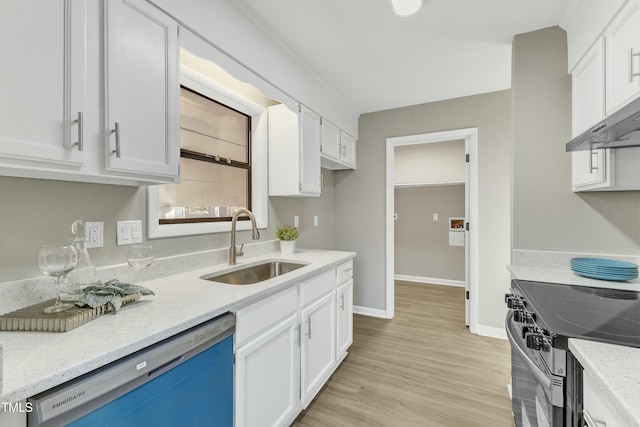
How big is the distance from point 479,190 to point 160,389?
3.12m

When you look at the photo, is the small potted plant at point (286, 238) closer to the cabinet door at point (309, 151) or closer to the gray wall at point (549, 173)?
the cabinet door at point (309, 151)

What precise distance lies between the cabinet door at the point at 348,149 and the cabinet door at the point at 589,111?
6.33ft

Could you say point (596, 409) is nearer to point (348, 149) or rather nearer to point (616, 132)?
point (616, 132)

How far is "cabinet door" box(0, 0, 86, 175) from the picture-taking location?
2.69 feet

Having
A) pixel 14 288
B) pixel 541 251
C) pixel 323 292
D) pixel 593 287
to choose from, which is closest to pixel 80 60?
pixel 14 288

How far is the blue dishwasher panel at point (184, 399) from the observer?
793mm

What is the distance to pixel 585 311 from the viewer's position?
1151 millimetres

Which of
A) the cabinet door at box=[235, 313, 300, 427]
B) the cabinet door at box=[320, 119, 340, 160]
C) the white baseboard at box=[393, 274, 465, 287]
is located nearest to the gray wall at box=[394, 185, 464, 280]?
the white baseboard at box=[393, 274, 465, 287]

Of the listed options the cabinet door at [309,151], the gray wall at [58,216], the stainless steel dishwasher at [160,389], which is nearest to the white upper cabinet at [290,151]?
the cabinet door at [309,151]

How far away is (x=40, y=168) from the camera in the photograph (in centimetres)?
89

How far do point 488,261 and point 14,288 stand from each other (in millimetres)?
3445

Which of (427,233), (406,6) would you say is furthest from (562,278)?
(427,233)

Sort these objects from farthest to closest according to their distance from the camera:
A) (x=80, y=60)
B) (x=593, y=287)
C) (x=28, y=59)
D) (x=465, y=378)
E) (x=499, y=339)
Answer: (x=499, y=339), (x=465, y=378), (x=593, y=287), (x=80, y=60), (x=28, y=59)

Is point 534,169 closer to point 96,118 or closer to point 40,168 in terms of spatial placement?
point 96,118
